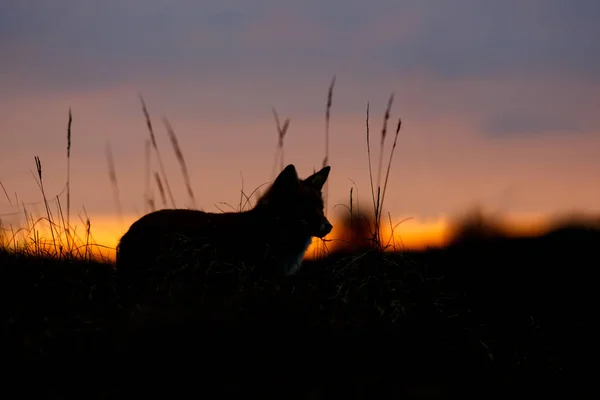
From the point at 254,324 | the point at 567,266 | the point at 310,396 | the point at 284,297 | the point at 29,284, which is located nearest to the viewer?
the point at 310,396

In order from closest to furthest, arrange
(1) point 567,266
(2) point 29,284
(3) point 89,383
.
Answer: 1. (3) point 89,383
2. (2) point 29,284
3. (1) point 567,266

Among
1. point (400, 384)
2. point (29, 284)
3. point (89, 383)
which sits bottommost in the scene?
point (400, 384)

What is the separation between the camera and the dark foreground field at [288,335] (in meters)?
3.80

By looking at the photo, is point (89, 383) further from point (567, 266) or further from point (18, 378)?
point (567, 266)

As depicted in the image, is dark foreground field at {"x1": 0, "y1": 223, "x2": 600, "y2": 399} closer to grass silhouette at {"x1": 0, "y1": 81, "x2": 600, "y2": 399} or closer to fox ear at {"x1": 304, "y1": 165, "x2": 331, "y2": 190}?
grass silhouette at {"x1": 0, "y1": 81, "x2": 600, "y2": 399}

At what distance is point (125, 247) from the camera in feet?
22.3

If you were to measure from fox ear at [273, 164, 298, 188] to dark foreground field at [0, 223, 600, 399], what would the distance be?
37.4 inches

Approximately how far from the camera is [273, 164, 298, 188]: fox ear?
6797mm

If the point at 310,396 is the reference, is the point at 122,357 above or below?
above

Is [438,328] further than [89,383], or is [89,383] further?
[438,328]

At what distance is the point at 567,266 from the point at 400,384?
16.2 feet

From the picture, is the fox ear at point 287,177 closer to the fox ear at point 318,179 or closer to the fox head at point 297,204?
the fox head at point 297,204

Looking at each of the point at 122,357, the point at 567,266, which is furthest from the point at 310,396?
the point at 567,266

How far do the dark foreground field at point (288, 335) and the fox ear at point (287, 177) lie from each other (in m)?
0.95
